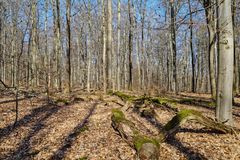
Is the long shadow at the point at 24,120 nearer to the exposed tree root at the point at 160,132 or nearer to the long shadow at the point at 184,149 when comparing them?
the exposed tree root at the point at 160,132

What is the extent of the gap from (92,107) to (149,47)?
33285 mm

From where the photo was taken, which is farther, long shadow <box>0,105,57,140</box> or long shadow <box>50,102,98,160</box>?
long shadow <box>0,105,57,140</box>

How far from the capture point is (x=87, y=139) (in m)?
8.33

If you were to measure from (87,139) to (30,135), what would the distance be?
2157 millimetres

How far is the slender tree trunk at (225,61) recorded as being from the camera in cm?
811

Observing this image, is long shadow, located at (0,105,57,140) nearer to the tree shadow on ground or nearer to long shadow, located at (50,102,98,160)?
long shadow, located at (50,102,98,160)

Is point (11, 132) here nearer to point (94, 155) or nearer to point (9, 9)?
point (94, 155)

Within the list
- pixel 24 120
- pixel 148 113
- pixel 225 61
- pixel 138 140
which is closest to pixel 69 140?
pixel 138 140

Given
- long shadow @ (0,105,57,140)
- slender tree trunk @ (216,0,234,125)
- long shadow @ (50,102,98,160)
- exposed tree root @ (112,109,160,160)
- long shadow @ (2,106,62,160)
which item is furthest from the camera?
long shadow @ (0,105,57,140)

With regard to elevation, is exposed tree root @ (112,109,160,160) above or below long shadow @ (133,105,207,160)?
above

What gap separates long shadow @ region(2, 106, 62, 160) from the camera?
7.43 meters

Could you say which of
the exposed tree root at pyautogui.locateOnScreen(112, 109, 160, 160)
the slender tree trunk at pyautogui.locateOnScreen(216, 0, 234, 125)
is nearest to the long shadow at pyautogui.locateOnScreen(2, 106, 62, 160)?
the exposed tree root at pyautogui.locateOnScreen(112, 109, 160, 160)

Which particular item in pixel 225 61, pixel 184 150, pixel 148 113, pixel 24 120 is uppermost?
pixel 225 61

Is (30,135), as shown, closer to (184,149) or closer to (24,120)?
(24,120)
